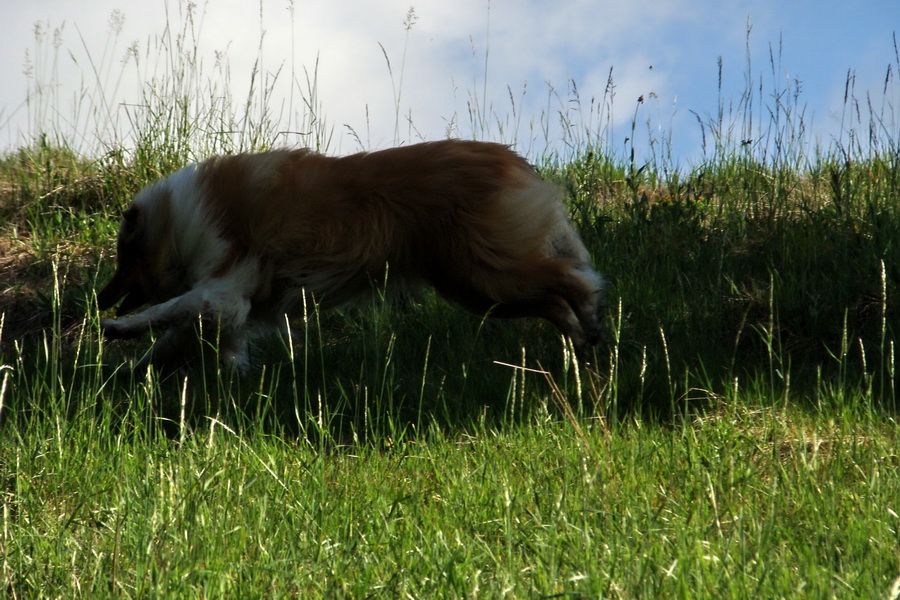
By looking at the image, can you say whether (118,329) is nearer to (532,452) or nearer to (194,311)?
(194,311)

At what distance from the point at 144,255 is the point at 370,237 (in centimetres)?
132

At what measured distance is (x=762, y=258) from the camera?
17.4 feet

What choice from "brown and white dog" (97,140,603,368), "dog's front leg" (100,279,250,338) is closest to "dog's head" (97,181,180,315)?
"brown and white dog" (97,140,603,368)

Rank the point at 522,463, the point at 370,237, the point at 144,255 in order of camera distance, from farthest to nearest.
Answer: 1. the point at 144,255
2. the point at 370,237
3. the point at 522,463

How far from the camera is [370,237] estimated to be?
429 cm

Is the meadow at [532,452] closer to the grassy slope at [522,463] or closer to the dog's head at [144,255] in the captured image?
the grassy slope at [522,463]

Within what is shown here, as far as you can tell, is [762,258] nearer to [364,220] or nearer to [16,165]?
[364,220]

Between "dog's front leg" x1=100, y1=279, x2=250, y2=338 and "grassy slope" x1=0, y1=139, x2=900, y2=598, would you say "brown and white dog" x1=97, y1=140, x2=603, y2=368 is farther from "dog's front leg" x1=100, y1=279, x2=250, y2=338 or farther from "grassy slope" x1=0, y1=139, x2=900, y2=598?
"grassy slope" x1=0, y1=139, x2=900, y2=598

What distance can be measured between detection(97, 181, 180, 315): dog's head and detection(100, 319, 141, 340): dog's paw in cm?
50

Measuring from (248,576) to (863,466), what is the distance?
1.83 metres

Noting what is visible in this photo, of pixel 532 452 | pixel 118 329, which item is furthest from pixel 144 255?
pixel 532 452

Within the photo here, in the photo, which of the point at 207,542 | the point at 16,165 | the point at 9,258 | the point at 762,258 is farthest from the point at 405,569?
the point at 16,165

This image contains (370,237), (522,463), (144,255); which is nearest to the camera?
(522,463)

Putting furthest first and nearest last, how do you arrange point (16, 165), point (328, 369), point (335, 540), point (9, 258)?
point (16, 165)
point (9, 258)
point (328, 369)
point (335, 540)
